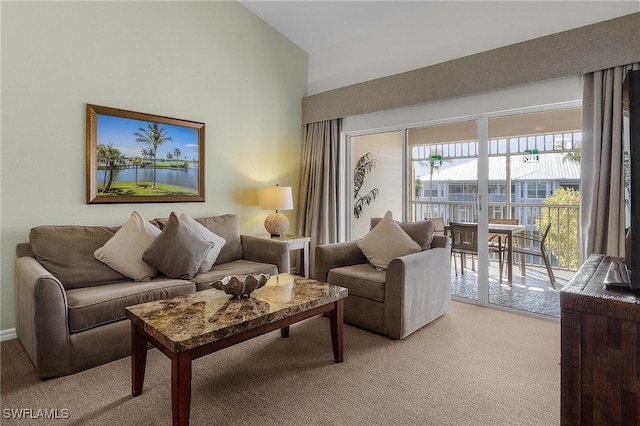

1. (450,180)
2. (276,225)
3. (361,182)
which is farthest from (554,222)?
(276,225)

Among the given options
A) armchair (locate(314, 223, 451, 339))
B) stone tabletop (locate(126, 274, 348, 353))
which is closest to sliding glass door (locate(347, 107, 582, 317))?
armchair (locate(314, 223, 451, 339))

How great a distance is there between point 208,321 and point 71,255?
154 cm

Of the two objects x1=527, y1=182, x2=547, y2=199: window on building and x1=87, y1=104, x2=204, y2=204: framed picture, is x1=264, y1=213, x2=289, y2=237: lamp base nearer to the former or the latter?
x1=87, y1=104, x2=204, y2=204: framed picture

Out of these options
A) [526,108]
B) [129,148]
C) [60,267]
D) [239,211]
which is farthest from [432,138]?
[60,267]

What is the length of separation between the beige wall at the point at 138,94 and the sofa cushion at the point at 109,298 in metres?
0.86

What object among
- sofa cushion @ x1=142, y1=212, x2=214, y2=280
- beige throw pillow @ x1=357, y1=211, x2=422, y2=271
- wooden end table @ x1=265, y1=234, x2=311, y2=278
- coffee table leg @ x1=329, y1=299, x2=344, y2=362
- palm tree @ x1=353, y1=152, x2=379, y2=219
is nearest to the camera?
coffee table leg @ x1=329, y1=299, x2=344, y2=362

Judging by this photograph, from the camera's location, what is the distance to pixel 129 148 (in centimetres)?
319

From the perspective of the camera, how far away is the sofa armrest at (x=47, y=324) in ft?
6.53

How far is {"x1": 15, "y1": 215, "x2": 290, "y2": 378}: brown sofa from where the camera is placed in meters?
2.02

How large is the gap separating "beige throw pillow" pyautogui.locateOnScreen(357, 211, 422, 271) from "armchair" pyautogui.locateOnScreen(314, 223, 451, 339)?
9 centimetres

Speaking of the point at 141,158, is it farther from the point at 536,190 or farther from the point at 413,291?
the point at 536,190

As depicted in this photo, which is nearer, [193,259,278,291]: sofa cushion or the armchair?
the armchair

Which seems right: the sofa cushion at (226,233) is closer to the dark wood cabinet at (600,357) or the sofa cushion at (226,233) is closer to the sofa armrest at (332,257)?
the sofa armrest at (332,257)

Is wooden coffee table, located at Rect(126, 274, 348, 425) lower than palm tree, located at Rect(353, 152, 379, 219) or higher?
lower
